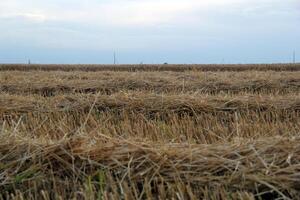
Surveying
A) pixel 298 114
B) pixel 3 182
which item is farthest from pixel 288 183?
pixel 298 114

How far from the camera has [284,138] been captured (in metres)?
3.34

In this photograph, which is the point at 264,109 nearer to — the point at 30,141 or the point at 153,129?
the point at 153,129

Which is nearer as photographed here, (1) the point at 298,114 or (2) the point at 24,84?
(1) the point at 298,114

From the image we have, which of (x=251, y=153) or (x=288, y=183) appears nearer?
(x=288, y=183)

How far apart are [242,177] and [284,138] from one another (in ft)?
1.66

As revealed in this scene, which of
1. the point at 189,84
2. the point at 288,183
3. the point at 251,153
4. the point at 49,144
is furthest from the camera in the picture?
the point at 189,84

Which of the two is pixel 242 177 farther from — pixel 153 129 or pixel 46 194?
pixel 153 129

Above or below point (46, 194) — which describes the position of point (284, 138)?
above

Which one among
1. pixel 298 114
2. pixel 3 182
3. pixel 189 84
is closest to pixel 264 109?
pixel 298 114

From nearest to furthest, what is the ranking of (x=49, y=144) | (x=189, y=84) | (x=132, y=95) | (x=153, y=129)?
1. (x=49, y=144)
2. (x=153, y=129)
3. (x=132, y=95)
4. (x=189, y=84)

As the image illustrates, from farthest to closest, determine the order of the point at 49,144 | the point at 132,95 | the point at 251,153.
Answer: the point at 132,95, the point at 49,144, the point at 251,153

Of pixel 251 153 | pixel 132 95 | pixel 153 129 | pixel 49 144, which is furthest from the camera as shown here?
pixel 132 95

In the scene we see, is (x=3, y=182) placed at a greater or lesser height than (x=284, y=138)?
lesser

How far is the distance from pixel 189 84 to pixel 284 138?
6.67 metres
